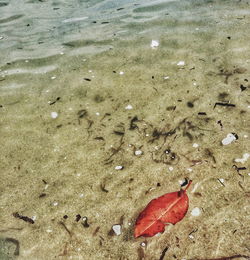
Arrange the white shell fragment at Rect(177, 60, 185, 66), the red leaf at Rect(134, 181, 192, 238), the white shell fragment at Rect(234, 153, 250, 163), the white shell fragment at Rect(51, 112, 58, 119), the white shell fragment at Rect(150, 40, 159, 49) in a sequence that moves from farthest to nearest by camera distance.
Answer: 1. the white shell fragment at Rect(150, 40, 159, 49)
2. the white shell fragment at Rect(177, 60, 185, 66)
3. the white shell fragment at Rect(51, 112, 58, 119)
4. the white shell fragment at Rect(234, 153, 250, 163)
5. the red leaf at Rect(134, 181, 192, 238)

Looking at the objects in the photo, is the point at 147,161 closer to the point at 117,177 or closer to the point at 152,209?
the point at 117,177

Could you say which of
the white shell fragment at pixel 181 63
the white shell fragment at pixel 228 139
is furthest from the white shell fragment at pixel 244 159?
the white shell fragment at pixel 181 63

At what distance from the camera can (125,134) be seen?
338 cm

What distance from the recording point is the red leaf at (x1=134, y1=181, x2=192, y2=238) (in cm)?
238

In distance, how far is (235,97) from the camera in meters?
3.55

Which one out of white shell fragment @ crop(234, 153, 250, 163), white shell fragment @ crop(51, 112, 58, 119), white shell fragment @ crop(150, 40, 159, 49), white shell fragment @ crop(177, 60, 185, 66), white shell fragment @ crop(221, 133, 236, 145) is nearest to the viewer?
white shell fragment @ crop(234, 153, 250, 163)

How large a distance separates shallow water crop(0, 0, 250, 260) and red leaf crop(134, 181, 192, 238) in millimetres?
64

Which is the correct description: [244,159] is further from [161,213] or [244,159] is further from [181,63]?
[181,63]

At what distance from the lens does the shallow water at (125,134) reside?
2.41m

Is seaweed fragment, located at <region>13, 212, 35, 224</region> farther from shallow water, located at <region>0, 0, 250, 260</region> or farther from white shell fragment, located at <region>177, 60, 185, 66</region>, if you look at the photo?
white shell fragment, located at <region>177, 60, 185, 66</region>

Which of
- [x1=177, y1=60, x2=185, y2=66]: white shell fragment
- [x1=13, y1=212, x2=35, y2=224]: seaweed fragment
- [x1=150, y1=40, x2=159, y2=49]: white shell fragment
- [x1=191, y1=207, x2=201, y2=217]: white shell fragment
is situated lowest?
[x1=13, y1=212, x2=35, y2=224]: seaweed fragment

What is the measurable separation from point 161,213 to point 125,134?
1202mm

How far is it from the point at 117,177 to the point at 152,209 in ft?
1.85

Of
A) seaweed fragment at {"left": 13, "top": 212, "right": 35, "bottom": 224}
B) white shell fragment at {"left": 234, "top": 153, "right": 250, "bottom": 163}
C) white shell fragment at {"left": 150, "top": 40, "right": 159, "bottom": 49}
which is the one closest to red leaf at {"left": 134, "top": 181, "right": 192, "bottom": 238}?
white shell fragment at {"left": 234, "top": 153, "right": 250, "bottom": 163}
